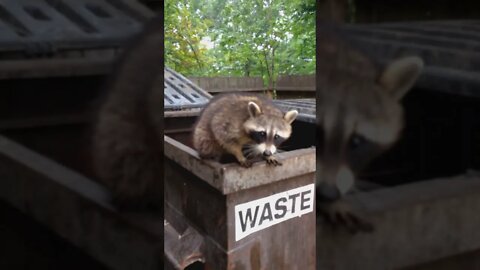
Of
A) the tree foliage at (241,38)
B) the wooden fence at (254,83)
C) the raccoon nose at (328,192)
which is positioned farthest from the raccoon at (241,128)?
the raccoon nose at (328,192)

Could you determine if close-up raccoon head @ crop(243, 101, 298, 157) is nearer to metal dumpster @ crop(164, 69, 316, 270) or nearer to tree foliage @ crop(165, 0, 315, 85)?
metal dumpster @ crop(164, 69, 316, 270)

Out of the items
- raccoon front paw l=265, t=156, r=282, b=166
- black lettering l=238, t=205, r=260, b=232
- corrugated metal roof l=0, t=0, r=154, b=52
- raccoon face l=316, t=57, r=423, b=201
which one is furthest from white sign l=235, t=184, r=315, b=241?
corrugated metal roof l=0, t=0, r=154, b=52

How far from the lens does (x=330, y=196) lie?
0.76 m

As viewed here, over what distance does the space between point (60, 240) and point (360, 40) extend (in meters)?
0.59

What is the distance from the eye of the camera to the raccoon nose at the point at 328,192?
2.48 ft

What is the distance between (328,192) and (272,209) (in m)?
0.37

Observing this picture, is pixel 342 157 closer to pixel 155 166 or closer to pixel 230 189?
pixel 155 166

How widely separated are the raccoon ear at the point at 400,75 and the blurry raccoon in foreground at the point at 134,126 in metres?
0.37

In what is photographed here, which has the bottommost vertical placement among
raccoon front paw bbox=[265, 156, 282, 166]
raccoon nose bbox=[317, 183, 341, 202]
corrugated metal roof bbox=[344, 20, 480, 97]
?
raccoon front paw bbox=[265, 156, 282, 166]

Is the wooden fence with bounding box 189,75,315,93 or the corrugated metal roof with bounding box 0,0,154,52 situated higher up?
the corrugated metal roof with bounding box 0,0,154,52

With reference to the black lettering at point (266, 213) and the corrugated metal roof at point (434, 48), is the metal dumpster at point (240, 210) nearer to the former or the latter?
the black lettering at point (266, 213)

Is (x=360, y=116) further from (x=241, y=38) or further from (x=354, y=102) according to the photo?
(x=241, y=38)

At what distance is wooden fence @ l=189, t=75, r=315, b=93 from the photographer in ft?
3.57

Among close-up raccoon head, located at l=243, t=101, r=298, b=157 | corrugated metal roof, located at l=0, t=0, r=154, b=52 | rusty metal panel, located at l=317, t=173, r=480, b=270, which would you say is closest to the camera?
corrugated metal roof, located at l=0, t=0, r=154, b=52
